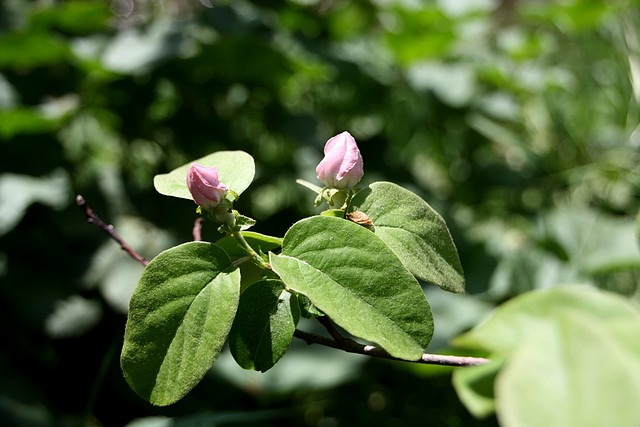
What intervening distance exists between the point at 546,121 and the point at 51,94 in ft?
3.67

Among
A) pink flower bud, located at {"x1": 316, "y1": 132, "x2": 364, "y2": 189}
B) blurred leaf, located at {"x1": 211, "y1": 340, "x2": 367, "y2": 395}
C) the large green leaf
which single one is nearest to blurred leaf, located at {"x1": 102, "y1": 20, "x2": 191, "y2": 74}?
blurred leaf, located at {"x1": 211, "y1": 340, "x2": 367, "y2": 395}

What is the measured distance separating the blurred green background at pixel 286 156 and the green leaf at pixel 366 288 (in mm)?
314

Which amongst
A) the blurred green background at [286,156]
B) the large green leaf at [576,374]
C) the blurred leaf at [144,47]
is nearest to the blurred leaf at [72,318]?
the blurred green background at [286,156]

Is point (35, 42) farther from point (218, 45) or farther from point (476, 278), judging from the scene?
point (476, 278)

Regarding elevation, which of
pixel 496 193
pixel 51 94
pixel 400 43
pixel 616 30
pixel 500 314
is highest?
pixel 500 314

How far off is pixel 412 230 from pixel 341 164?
0.05m

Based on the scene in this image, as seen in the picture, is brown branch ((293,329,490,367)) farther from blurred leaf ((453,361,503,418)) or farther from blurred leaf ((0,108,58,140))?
blurred leaf ((0,108,58,140))

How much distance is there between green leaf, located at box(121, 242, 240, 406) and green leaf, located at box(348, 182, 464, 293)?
0.09m

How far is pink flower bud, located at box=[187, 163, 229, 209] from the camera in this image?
372mm

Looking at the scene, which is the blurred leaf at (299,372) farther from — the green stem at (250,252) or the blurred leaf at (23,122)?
the green stem at (250,252)

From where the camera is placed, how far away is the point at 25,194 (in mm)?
1045

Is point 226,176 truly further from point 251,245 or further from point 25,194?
point 25,194

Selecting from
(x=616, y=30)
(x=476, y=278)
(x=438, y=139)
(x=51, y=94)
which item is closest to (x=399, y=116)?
(x=438, y=139)

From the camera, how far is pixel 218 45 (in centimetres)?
123
